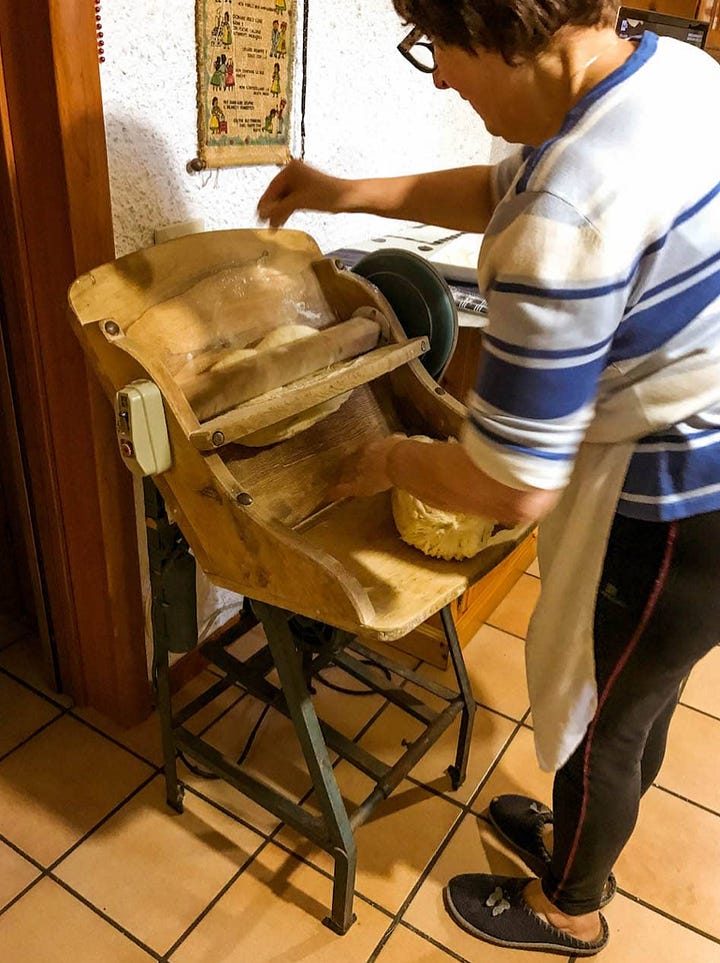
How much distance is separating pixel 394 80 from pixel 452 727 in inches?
56.5

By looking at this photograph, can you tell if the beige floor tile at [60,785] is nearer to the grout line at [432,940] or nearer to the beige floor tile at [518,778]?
the grout line at [432,940]

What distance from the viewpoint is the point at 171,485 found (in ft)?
3.29

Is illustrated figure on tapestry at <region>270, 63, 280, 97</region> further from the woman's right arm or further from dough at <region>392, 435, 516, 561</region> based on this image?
dough at <region>392, 435, 516, 561</region>

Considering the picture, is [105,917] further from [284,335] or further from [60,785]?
[284,335]

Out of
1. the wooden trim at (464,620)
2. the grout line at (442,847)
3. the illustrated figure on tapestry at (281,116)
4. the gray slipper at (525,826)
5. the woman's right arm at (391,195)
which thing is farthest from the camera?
the wooden trim at (464,620)

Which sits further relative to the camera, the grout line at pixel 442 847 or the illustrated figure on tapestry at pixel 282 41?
the illustrated figure on tapestry at pixel 282 41

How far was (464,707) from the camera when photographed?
4.75 feet

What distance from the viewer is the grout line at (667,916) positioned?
4.22 feet

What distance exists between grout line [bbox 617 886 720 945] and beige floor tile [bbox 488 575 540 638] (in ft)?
2.02

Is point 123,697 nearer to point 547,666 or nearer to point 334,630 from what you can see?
point 334,630

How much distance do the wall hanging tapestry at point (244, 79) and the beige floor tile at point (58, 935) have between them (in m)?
1.23

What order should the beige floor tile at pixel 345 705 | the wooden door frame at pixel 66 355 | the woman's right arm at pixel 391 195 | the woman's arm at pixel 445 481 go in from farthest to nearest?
the beige floor tile at pixel 345 705
the woman's right arm at pixel 391 195
the wooden door frame at pixel 66 355
the woman's arm at pixel 445 481

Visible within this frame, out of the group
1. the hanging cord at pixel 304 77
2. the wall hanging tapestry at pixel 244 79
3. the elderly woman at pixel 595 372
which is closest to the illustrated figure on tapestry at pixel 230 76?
the wall hanging tapestry at pixel 244 79

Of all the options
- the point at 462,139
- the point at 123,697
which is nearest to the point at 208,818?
the point at 123,697
